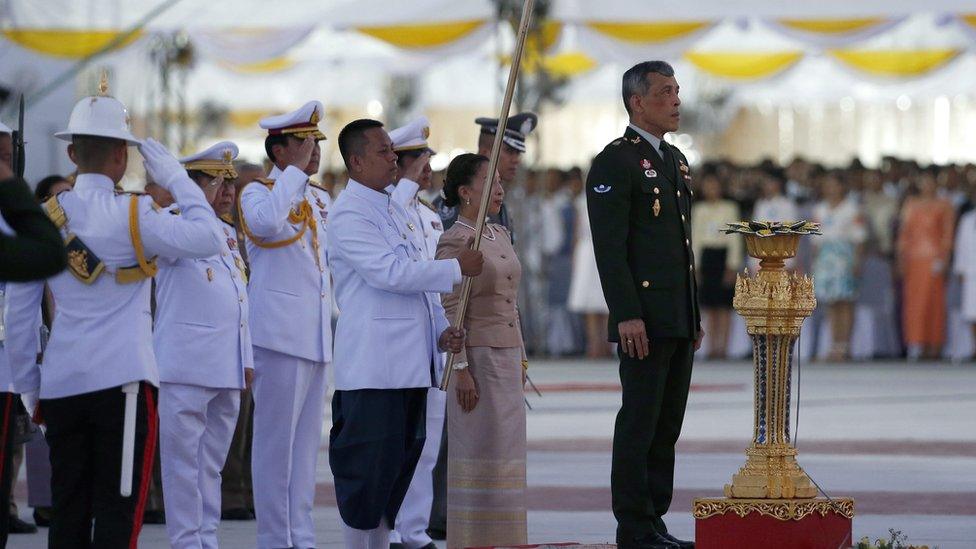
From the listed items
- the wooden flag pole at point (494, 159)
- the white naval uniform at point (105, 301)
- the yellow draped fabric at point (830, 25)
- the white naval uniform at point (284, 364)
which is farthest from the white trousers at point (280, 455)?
the yellow draped fabric at point (830, 25)

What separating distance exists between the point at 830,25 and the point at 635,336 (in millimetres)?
12748

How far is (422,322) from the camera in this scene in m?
7.44

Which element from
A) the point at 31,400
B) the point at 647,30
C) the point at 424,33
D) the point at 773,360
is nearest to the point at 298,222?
the point at 31,400

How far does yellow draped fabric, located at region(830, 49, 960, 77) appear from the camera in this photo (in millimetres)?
23172

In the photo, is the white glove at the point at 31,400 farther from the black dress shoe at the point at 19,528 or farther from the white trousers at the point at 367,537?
the black dress shoe at the point at 19,528

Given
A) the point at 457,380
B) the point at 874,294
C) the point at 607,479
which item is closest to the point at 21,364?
the point at 457,380

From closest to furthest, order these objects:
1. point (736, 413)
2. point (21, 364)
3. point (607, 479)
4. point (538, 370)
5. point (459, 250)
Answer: point (21, 364) < point (459, 250) < point (607, 479) < point (736, 413) < point (538, 370)

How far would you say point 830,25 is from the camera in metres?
19.6

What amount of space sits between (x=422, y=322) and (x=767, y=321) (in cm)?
131

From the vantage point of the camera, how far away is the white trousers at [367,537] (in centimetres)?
734

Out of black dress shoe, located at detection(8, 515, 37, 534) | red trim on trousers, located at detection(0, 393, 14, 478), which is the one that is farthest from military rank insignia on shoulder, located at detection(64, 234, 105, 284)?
black dress shoe, located at detection(8, 515, 37, 534)

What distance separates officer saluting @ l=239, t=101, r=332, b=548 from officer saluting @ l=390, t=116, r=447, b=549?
444mm

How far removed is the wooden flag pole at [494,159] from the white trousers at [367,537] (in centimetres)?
59

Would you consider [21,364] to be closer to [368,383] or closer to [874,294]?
[368,383]
